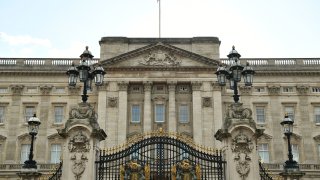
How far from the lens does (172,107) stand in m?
52.4

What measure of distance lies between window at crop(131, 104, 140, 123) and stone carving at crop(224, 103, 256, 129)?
104ft

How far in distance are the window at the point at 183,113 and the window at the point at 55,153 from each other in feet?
45.9

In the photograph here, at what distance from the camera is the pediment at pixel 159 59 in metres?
53.2

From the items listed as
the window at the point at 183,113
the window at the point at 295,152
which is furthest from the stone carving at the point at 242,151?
the window at the point at 295,152

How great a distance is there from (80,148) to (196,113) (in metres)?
32.2

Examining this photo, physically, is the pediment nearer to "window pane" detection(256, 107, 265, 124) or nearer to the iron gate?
"window pane" detection(256, 107, 265, 124)

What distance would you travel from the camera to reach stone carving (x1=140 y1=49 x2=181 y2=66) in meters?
53.9

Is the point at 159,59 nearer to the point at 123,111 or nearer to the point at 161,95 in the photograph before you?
the point at 161,95

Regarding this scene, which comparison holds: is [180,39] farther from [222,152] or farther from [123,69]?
[222,152]

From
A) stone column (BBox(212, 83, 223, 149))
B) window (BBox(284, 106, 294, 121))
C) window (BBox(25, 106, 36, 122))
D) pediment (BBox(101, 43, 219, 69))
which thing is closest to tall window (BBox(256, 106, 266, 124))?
window (BBox(284, 106, 294, 121))

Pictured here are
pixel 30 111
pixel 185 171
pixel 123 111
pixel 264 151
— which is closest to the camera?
pixel 185 171

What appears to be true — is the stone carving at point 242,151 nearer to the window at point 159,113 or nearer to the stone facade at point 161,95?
the stone facade at point 161,95

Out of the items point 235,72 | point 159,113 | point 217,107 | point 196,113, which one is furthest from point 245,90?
point 235,72

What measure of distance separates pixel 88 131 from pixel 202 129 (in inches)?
1243
